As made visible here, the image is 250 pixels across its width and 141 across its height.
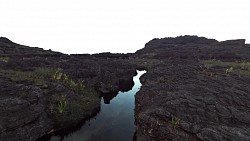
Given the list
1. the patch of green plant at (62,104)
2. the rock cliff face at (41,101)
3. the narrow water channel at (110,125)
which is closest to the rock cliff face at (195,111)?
the narrow water channel at (110,125)

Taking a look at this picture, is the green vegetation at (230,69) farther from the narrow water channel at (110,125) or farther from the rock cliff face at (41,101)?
the rock cliff face at (41,101)

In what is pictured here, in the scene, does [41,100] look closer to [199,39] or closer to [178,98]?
[178,98]

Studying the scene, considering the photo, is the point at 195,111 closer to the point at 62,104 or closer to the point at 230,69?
the point at 62,104

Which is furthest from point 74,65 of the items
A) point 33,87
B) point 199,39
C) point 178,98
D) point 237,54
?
point 199,39

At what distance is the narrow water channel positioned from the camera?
82.7 feet

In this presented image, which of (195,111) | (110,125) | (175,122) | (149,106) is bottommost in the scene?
(110,125)

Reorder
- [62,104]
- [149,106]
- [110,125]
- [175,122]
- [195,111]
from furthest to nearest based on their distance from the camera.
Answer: [110,125]
[62,104]
[149,106]
[195,111]
[175,122]

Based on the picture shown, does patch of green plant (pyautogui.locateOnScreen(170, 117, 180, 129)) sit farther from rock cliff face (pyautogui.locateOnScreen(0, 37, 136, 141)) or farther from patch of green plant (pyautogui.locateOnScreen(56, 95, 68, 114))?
patch of green plant (pyautogui.locateOnScreen(56, 95, 68, 114))

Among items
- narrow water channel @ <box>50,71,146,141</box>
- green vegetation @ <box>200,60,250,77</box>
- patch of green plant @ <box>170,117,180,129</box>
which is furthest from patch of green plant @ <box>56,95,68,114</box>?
green vegetation @ <box>200,60,250,77</box>

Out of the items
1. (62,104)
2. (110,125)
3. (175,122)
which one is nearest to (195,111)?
(175,122)

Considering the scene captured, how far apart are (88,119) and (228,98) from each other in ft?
65.2

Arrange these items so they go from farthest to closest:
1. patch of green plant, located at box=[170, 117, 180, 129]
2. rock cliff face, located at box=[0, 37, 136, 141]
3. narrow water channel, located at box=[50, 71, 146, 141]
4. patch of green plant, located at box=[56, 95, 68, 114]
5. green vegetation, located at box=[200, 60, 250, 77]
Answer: green vegetation, located at box=[200, 60, 250, 77] → patch of green plant, located at box=[56, 95, 68, 114] → narrow water channel, located at box=[50, 71, 146, 141] → rock cliff face, located at box=[0, 37, 136, 141] → patch of green plant, located at box=[170, 117, 180, 129]

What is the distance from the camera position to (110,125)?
95.9 feet

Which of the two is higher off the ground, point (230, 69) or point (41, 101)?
point (230, 69)
